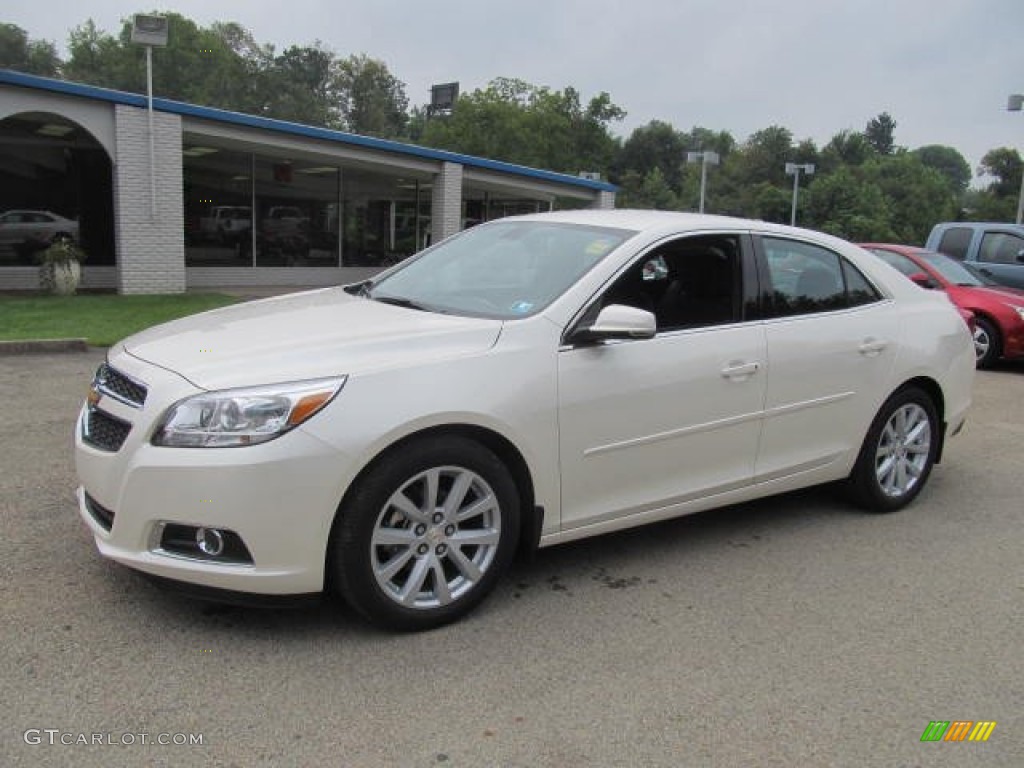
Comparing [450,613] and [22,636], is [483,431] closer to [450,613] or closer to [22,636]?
[450,613]

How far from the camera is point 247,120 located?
52.6 feet

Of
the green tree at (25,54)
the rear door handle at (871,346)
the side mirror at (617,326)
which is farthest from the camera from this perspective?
the green tree at (25,54)

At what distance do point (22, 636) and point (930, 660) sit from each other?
3371 millimetres

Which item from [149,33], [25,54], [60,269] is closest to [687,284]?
[149,33]

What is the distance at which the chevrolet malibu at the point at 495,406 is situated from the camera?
309cm

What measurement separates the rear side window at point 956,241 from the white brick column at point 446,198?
1015 cm

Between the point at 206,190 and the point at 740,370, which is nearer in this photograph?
the point at 740,370

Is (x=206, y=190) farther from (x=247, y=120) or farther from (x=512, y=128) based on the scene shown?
(x=512, y=128)

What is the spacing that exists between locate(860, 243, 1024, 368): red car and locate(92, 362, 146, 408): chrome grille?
30.0 ft

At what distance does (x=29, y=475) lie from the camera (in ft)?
16.6

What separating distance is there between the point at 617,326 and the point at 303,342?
126 centimetres

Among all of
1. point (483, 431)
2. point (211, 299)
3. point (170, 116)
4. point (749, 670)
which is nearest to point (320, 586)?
point (483, 431)

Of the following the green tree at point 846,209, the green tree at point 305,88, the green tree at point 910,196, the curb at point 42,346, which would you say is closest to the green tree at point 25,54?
the green tree at point 305,88

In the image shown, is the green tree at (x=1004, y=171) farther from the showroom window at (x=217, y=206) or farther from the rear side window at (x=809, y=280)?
the rear side window at (x=809, y=280)
